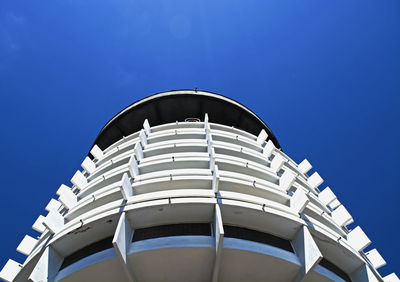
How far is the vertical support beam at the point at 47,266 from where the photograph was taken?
298 inches

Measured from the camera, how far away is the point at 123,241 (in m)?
7.37

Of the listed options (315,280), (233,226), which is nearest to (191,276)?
(233,226)

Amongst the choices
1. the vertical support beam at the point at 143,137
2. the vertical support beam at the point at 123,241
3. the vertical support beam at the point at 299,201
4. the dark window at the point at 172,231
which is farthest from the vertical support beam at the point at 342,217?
the vertical support beam at the point at 143,137

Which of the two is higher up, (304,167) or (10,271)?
(304,167)

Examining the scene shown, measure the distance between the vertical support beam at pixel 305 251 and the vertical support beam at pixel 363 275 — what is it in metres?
1.94

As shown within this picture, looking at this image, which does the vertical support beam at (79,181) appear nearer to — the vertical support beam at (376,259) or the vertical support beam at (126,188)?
the vertical support beam at (126,188)

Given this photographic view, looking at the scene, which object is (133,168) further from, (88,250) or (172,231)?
(172,231)

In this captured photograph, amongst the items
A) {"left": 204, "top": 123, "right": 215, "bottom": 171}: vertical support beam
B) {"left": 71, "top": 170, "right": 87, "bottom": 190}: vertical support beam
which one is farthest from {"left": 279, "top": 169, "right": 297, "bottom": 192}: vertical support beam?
{"left": 71, "top": 170, "right": 87, "bottom": 190}: vertical support beam

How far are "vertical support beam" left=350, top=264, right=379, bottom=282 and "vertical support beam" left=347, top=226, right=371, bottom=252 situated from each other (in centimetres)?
86

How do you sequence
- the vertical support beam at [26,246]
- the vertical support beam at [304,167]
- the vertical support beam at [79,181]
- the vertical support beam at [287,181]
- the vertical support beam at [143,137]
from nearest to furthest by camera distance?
the vertical support beam at [287,181], the vertical support beam at [26,246], the vertical support beam at [79,181], the vertical support beam at [143,137], the vertical support beam at [304,167]

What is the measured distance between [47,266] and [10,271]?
2229mm

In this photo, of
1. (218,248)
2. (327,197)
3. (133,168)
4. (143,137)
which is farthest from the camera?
(143,137)

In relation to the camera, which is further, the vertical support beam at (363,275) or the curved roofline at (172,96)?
the curved roofline at (172,96)

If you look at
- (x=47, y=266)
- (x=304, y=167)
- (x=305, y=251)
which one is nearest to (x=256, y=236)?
(x=305, y=251)
